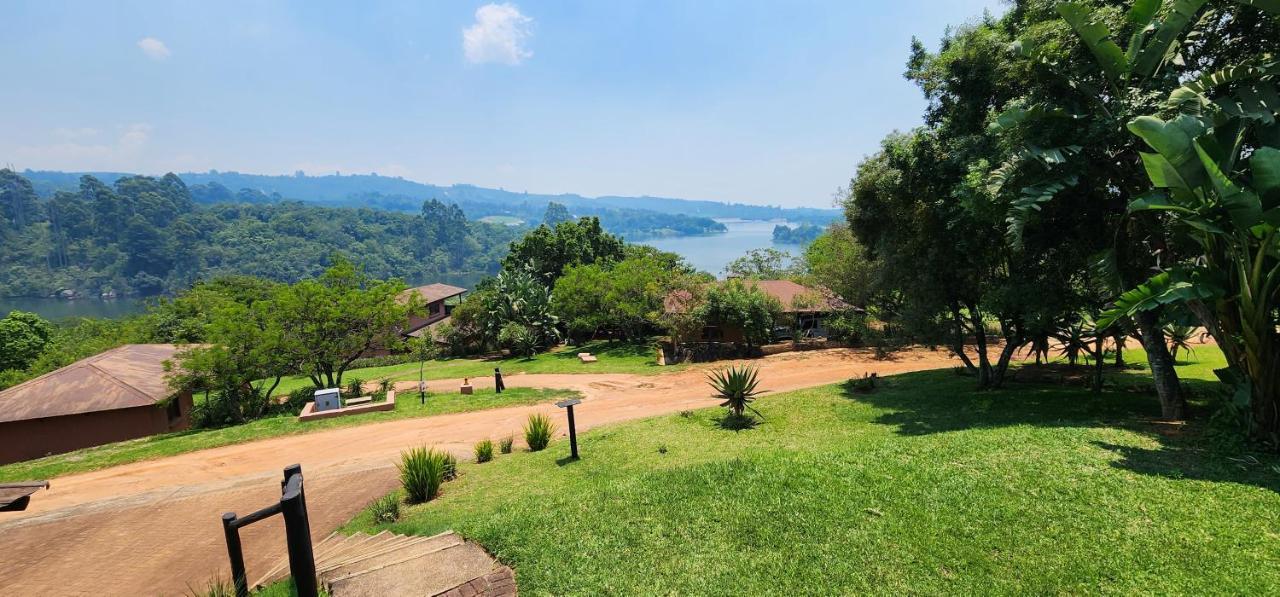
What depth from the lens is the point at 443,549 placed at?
5676 millimetres

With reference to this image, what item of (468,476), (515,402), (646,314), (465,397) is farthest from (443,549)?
(646,314)

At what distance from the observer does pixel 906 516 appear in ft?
19.0

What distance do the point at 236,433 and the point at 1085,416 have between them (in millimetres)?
21158

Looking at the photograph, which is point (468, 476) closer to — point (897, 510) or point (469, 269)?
point (897, 510)

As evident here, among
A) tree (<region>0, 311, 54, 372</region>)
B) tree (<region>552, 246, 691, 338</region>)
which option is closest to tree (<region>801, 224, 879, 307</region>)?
tree (<region>552, 246, 691, 338</region>)

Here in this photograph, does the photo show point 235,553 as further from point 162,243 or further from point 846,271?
point 162,243

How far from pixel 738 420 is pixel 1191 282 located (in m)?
7.99

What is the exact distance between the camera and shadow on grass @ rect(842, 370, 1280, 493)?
6.68m

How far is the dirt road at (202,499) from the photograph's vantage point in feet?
24.3

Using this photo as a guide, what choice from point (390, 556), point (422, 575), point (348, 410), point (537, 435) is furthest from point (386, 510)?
point (348, 410)

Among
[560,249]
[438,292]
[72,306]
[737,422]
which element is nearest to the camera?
[737,422]

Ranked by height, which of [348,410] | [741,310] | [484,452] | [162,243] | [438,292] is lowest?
[484,452]

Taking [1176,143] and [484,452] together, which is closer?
[1176,143]

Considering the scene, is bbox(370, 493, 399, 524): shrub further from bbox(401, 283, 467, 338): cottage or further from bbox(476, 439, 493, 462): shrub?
bbox(401, 283, 467, 338): cottage
